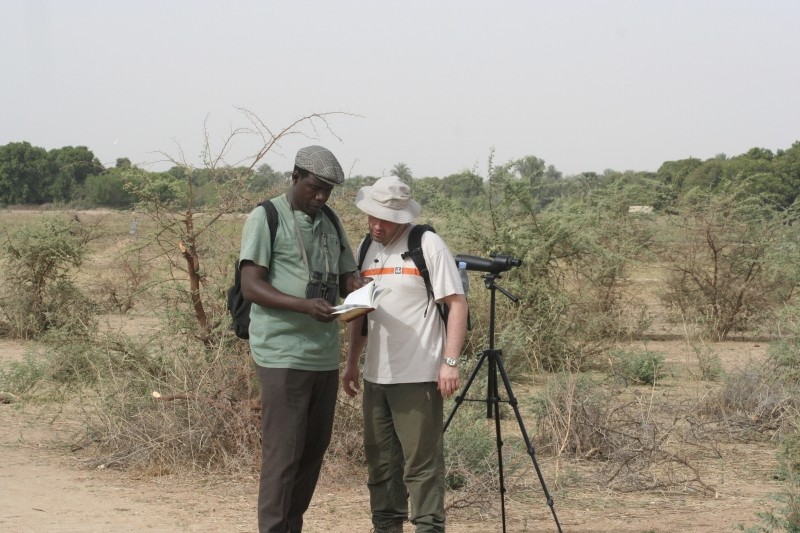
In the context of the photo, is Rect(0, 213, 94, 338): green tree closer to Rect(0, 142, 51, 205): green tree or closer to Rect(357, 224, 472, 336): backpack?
Rect(357, 224, 472, 336): backpack

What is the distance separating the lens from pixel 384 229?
4617 millimetres

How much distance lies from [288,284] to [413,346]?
0.59 meters

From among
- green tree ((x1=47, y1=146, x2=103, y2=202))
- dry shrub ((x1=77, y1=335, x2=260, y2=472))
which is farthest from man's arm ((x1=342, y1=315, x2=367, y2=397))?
green tree ((x1=47, y1=146, x2=103, y2=202))

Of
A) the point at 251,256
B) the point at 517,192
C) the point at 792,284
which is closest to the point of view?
the point at 251,256

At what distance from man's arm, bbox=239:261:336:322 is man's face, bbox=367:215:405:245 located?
0.52 metres

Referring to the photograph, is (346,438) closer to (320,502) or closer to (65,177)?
(320,502)

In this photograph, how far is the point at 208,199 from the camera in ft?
24.3

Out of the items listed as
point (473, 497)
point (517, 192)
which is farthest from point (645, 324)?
point (473, 497)

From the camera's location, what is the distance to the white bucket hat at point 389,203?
455cm

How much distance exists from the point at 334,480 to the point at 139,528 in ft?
4.38

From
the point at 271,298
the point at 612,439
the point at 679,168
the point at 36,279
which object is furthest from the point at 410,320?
the point at 679,168

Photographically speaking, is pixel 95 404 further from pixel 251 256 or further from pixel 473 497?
pixel 251 256

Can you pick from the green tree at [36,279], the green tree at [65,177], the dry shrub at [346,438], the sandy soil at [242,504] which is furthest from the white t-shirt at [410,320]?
the green tree at [65,177]

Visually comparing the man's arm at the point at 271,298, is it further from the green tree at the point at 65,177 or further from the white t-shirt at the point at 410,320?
the green tree at the point at 65,177
